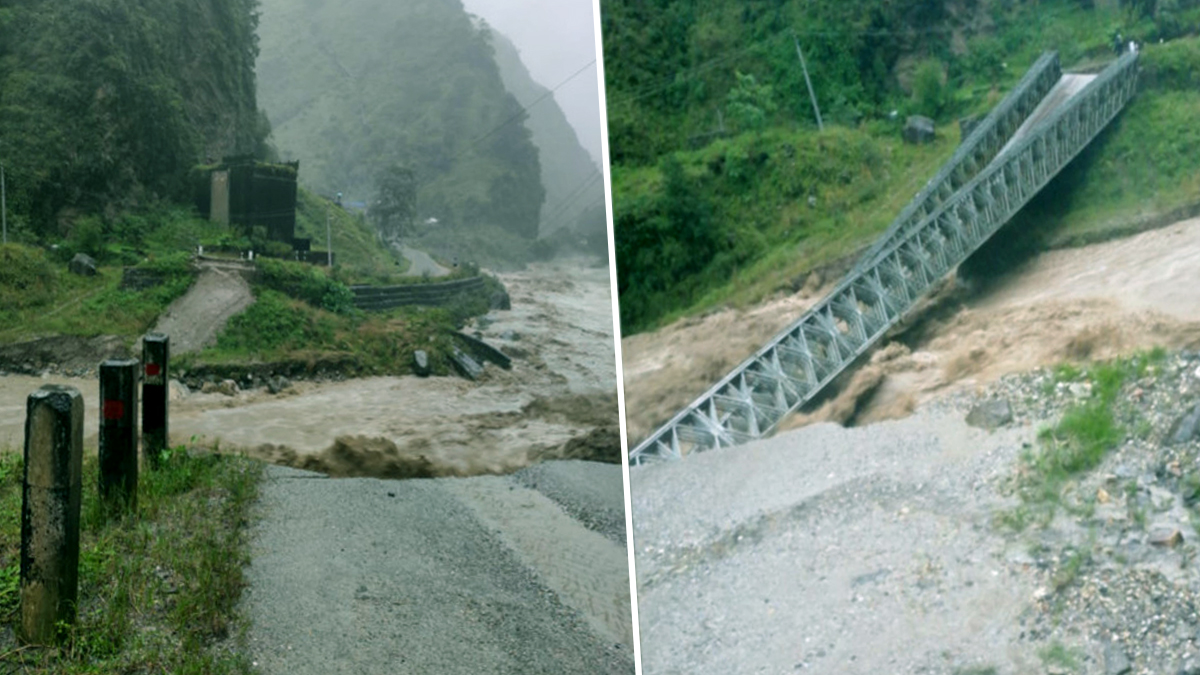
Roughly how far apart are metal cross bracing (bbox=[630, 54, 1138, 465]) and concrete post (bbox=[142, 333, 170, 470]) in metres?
1.47

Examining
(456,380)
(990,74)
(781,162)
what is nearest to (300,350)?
(456,380)

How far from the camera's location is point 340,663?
2.68 meters

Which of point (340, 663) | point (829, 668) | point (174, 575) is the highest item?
point (174, 575)

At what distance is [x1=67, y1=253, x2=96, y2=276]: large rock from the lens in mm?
2855

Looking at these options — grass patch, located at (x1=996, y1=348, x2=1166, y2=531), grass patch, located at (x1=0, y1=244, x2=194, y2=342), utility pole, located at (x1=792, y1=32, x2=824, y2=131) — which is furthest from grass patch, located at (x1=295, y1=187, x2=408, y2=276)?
grass patch, located at (x1=996, y1=348, x2=1166, y2=531)

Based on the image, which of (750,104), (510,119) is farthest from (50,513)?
(750,104)

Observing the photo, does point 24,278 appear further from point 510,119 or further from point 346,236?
point 510,119

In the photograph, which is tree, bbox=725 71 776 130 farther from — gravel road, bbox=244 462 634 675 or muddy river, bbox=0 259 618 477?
gravel road, bbox=244 462 634 675

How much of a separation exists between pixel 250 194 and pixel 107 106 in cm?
40

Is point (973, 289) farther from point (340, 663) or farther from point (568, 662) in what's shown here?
point (340, 663)

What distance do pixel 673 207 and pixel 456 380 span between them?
1072mm

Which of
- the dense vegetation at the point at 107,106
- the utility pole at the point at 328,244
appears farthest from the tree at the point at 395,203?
the dense vegetation at the point at 107,106

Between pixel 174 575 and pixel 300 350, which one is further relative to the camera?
pixel 300 350

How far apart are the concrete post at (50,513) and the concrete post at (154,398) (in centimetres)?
32
